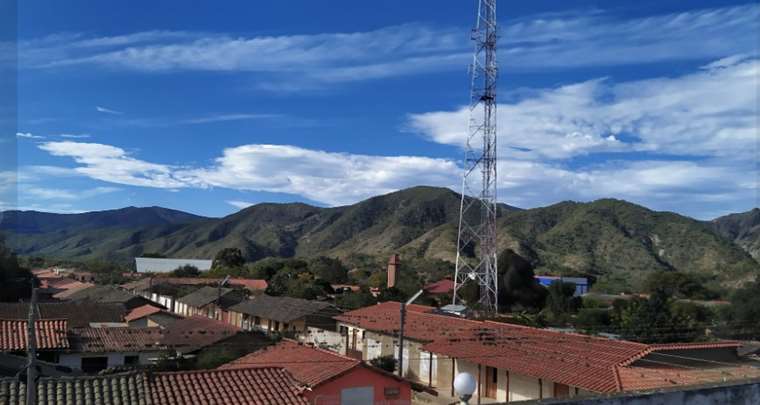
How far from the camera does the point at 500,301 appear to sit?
5325 cm

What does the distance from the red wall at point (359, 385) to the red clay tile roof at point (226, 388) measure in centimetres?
87

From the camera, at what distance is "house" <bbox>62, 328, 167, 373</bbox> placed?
19375 mm

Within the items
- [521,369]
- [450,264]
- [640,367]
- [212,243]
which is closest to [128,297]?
[521,369]

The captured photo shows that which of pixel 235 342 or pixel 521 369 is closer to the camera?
pixel 521 369

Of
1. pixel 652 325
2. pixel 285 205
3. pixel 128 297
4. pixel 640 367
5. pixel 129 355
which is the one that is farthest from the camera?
pixel 285 205

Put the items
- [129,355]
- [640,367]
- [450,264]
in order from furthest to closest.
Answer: [450,264], [129,355], [640,367]

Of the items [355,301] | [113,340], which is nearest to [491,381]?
[113,340]

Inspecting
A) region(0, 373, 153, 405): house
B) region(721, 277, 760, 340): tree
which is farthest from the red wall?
region(721, 277, 760, 340): tree

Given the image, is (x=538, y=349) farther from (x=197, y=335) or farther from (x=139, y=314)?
(x=139, y=314)

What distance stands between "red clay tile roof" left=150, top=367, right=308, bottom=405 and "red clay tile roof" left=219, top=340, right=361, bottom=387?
111 cm

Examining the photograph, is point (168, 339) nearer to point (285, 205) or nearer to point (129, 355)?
point (129, 355)

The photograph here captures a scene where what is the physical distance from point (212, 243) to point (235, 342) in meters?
150

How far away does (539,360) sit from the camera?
19.4 meters

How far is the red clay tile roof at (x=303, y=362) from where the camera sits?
15.7 meters
